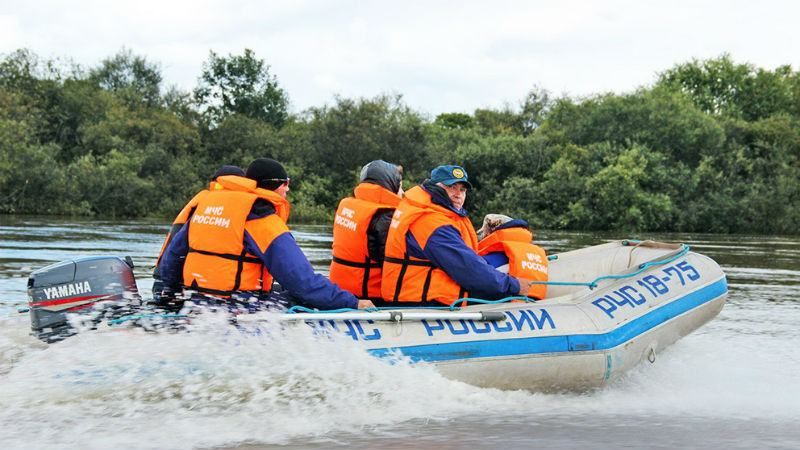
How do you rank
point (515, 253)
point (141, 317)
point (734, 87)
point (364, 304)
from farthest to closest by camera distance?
1. point (734, 87)
2. point (515, 253)
3. point (364, 304)
4. point (141, 317)

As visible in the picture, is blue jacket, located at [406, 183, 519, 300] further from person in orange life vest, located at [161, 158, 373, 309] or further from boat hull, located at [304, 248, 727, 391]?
person in orange life vest, located at [161, 158, 373, 309]

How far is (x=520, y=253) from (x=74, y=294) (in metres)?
2.64

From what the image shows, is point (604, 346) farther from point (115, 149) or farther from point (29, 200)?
point (115, 149)

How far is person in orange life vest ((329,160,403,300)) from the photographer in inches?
201

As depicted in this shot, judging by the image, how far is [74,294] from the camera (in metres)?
4.44

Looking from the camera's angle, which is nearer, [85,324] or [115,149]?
[85,324]

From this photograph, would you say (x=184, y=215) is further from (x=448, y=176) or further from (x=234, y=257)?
(x=448, y=176)

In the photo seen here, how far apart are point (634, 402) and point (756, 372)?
4.20ft

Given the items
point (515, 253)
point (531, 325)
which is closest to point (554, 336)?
point (531, 325)

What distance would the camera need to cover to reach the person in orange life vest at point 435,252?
4.82 metres

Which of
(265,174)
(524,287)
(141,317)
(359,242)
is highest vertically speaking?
(265,174)

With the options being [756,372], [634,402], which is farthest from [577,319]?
[756,372]

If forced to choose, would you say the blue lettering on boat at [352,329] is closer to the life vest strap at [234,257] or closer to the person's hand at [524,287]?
the life vest strap at [234,257]

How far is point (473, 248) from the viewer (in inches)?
204
